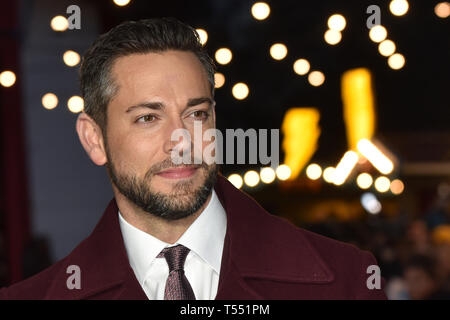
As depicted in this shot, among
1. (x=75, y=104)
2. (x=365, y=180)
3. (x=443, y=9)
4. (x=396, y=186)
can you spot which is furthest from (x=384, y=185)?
(x=396, y=186)

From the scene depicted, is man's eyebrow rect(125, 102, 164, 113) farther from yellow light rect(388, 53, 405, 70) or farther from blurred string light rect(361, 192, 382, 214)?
blurred string light rect(361, 192, 382, 214)

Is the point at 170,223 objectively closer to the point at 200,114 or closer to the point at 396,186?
the point at 200,114

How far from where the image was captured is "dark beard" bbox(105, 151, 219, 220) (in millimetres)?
2240

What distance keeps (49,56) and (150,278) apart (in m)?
4.23

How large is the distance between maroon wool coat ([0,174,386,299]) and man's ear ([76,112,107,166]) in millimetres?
207

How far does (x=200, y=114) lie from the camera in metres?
2.33

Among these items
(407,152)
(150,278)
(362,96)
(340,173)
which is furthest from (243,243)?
(407,152)

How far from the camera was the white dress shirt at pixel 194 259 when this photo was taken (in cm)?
238

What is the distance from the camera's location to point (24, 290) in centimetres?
254

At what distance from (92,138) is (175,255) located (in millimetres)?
582

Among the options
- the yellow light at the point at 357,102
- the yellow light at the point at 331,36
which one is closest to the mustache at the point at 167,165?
the yellow light at the point at 331,36

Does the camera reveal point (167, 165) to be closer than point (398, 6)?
Yes

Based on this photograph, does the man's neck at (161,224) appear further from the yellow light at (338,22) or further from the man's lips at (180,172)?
the yellow light at (338,22)

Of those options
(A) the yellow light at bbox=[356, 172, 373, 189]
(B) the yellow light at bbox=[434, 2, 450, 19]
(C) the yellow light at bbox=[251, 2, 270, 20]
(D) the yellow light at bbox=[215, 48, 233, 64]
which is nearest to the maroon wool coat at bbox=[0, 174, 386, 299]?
(D) the yellow light at bbox=[215, 48, 233, 64]
